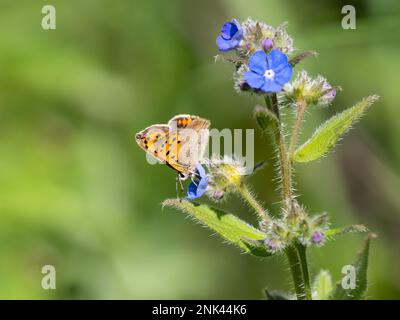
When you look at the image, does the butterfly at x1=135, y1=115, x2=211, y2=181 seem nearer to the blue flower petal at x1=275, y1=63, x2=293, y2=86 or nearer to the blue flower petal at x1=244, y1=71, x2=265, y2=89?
the blue flower petal at x1=244, y1=71, x2=265, y2=89

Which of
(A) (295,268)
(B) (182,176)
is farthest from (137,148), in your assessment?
(A) (295,268)

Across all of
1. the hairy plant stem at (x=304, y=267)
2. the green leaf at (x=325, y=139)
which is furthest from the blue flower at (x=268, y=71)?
the hairy plant stem at (x=304, y=267)

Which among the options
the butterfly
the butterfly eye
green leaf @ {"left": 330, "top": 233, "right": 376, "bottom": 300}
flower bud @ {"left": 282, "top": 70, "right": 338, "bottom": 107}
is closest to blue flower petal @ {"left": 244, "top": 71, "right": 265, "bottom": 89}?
flower bud @ {"left": 282, "top": 70, "right": 338, "bottom": 107}

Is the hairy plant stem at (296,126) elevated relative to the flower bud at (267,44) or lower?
lower

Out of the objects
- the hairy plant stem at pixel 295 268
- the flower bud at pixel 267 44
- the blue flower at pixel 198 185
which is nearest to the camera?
the flower bud at pixel 267 44

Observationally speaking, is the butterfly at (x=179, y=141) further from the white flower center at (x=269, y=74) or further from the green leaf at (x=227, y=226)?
the white flower center at (x=269, y=74)

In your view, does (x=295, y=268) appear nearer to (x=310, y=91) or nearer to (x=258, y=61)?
(x=310, y=91)

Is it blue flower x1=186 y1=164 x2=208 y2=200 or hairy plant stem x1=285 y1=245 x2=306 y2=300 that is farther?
blue flower x1=186 y1=164 x2=208 y2=200
